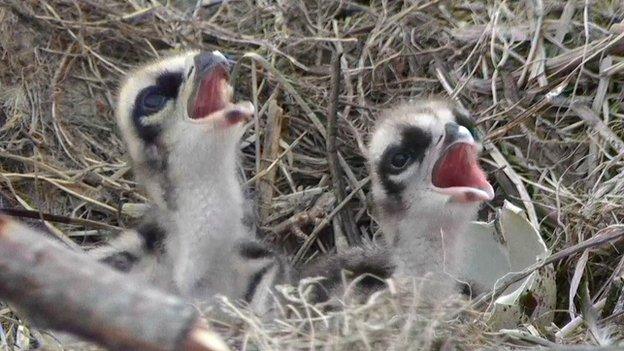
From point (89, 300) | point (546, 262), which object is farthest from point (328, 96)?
point (89, 300)

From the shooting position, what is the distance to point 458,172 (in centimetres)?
344

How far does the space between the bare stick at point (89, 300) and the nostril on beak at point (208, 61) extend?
1.84m

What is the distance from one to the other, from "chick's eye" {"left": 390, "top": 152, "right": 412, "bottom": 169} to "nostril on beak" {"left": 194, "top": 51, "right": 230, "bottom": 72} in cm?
55

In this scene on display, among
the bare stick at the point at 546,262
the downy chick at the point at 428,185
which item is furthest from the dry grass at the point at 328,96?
the downy chick at the point at 428,185

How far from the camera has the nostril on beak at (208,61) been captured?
346cm

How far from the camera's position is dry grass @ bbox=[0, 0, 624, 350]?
4117 millimetres

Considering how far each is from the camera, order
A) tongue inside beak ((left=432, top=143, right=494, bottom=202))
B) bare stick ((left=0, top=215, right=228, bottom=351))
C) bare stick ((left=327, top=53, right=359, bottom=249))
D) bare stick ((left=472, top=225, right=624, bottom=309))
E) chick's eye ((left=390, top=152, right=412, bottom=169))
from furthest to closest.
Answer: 1. bare stick ((left=327, top=53, right=359, bottom=249))
2. chick's eye ((left=390, top=152, right=412, bottom=169))
3. tongue inside beak ((left=432, top=143, right=494, bottom=202))
4. bare stick ((left=472, top=225, right=624, bottom=309))
5. bare stick ((left=0, top=215, right=228, bottom=351))

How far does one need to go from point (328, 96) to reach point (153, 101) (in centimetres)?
98

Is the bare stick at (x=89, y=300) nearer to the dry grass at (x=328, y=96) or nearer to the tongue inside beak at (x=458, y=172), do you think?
the tongue inside beak at (x=458, y=172)

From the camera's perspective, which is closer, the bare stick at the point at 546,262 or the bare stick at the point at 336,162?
the bare stick at the point at 546,262

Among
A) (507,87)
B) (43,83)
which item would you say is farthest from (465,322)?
(43,83)

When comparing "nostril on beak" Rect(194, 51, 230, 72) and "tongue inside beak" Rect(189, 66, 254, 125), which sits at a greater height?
"nostril on beak" Rect(194, 51, 230, 72)

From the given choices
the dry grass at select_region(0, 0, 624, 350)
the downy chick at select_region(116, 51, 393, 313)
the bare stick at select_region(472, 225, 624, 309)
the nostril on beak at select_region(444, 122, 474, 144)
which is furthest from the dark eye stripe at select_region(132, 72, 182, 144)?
the bare stick at select_region(472, 225, 624, 309)

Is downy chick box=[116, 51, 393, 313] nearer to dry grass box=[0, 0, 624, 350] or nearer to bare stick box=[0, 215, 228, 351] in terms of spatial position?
dry grass box=[0, 0, 624, 350]
